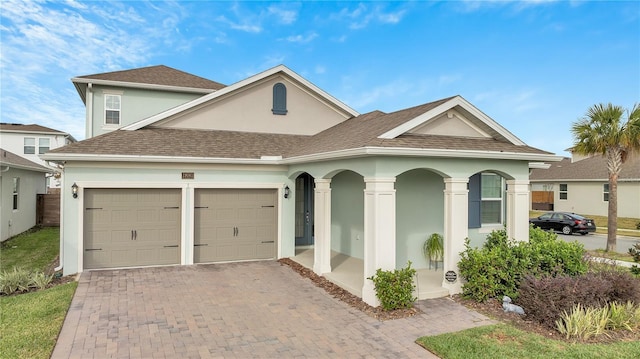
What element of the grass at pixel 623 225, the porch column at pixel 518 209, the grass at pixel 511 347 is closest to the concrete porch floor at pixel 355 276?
the grass at pixel 511 347

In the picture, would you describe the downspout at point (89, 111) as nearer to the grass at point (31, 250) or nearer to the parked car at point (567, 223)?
the grass at point (31, 250)

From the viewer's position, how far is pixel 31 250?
544 inches

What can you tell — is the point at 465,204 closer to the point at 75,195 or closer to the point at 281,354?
the point at 281,354

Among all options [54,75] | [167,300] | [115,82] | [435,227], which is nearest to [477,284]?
[435,227]

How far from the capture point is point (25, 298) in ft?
26.7

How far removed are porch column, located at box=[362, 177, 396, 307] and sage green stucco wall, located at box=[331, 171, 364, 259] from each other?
10.8ft

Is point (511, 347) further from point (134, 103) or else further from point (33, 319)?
point (134, 103)

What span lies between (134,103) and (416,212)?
12.5 metres

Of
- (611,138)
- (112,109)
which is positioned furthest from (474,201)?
(112,109)

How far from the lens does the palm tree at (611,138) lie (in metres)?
15.8

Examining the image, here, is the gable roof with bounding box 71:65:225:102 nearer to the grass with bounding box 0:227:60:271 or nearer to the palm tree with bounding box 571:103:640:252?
the grass with bounding box 0:227:60:271

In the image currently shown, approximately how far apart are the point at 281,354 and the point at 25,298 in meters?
6.23

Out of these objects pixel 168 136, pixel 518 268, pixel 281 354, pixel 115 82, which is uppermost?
pixel 115 82

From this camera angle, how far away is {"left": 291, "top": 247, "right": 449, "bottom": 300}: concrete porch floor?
28.0 feet
